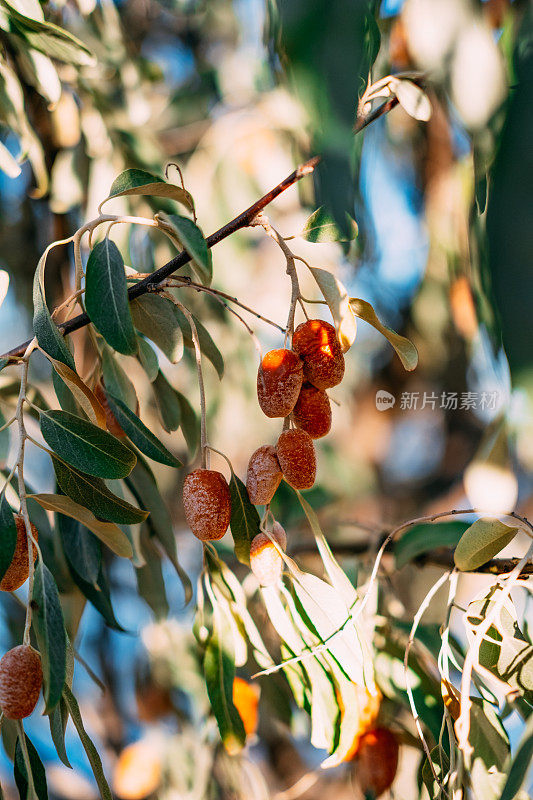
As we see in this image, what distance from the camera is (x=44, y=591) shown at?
0.27 m

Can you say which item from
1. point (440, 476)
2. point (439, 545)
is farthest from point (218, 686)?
point (440, 476)

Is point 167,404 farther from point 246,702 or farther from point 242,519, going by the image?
point 246,702

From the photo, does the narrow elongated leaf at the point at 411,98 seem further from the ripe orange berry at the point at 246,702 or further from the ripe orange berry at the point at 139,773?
the ripe orange berry at the point at 139,773

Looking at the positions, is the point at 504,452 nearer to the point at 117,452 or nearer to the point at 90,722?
the point at 117,452

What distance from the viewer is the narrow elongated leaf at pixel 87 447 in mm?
300

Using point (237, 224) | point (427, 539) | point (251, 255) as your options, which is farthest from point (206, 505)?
point (251, 255)

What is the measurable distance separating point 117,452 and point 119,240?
1.73 feet

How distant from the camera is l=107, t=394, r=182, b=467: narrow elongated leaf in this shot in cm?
33

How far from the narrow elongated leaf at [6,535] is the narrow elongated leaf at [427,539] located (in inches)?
12.5

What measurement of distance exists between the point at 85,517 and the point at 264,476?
90mm

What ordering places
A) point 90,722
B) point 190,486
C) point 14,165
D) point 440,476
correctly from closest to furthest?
point 190,486 < point 14,165 < point 90,722 < point 440,476

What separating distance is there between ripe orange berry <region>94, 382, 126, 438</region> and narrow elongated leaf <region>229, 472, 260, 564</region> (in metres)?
0.08

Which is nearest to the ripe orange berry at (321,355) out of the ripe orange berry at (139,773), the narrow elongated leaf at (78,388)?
the narrow elongated leaf at (78,388)

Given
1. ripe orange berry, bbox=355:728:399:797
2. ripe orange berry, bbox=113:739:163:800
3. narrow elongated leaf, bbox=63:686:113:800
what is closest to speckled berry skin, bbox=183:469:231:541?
narrow elongated leaf, bbox=63:686:113:800
